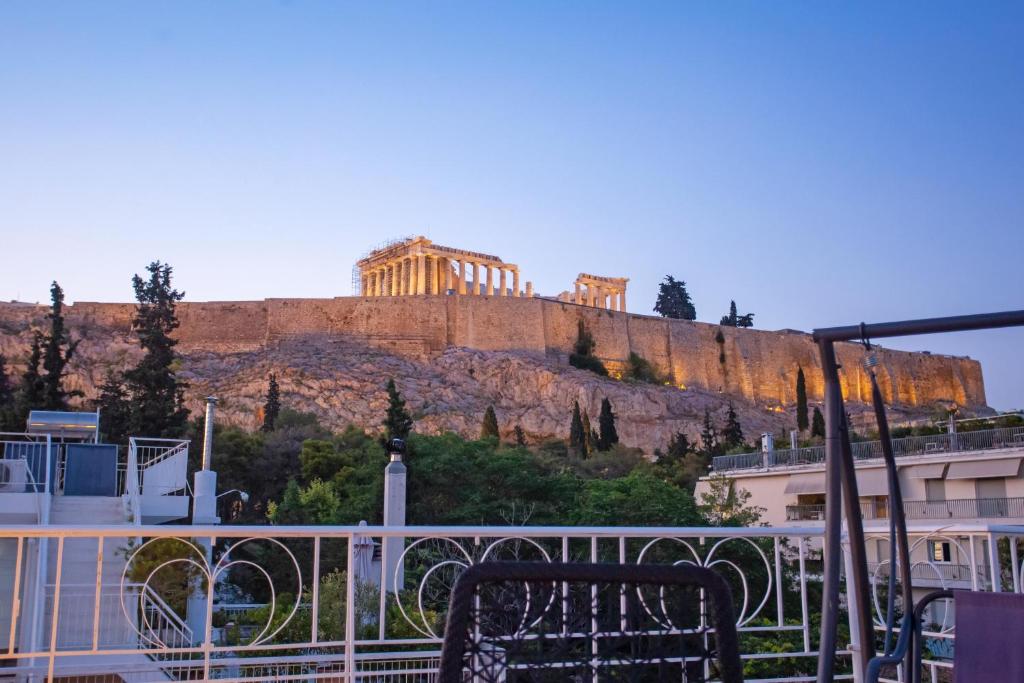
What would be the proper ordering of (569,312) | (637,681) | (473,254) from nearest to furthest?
(637,681) < (569,312) < (473,254)

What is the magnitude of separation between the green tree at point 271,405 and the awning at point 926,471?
1818 cm

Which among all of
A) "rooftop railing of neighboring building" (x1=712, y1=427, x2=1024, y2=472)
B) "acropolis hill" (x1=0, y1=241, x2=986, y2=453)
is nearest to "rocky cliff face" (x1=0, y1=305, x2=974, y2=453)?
"acropolis hill" (x1=0, y1=241, x2=986, y2=453)

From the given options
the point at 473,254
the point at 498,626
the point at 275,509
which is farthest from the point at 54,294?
the point at 473,254

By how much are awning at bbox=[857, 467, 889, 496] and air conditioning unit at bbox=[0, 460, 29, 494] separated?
1493 cm

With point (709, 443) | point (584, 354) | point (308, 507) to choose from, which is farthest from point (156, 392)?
point (584, 354)

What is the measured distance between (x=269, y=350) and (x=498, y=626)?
138 ft

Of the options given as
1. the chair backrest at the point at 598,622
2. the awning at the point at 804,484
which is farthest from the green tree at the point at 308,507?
the chair backrest at the point at 598,622

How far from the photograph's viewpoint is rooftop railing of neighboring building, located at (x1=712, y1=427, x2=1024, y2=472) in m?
19.4

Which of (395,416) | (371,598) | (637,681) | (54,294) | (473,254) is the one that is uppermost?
(473,254)

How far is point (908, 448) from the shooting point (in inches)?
846

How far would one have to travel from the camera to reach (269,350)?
42.2 m

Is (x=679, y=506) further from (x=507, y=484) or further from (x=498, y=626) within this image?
(x=498, y=626)

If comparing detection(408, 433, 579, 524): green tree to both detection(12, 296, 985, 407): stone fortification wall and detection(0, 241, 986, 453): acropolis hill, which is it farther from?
detection(12, 296, 985, 407): stone fortification wall

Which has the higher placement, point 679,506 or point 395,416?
point 395,416
